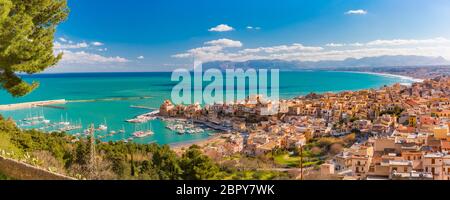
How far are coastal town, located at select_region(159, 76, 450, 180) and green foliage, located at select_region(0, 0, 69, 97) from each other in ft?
10.4

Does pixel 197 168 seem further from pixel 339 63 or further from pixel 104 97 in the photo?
pixel 104 97

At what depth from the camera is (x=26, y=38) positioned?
4848 mm

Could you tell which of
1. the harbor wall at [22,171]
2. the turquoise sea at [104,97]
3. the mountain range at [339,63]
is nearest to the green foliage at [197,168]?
the harbor wall at [22,171]

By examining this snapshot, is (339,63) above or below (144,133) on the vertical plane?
above

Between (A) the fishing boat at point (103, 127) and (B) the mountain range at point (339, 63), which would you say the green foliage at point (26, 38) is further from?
(A) the fishing boat at point (103, 127)

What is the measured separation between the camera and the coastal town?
5.09m

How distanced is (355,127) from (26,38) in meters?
6.97

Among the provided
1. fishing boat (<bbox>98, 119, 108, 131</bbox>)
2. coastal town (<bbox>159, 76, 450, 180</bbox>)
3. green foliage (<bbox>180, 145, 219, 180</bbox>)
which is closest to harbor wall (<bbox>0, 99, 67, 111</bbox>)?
fishing boat (<bbox>98, 119, 108, 131</bbox>)

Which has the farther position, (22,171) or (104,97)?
(104,97)

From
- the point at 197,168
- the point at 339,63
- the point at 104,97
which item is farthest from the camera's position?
the point at 104,97

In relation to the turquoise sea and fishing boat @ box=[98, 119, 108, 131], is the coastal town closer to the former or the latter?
the turquoise sea

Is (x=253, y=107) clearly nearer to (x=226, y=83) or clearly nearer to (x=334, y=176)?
(x=226, y=83)

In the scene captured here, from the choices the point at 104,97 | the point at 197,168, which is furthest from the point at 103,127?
the point at 197,168
